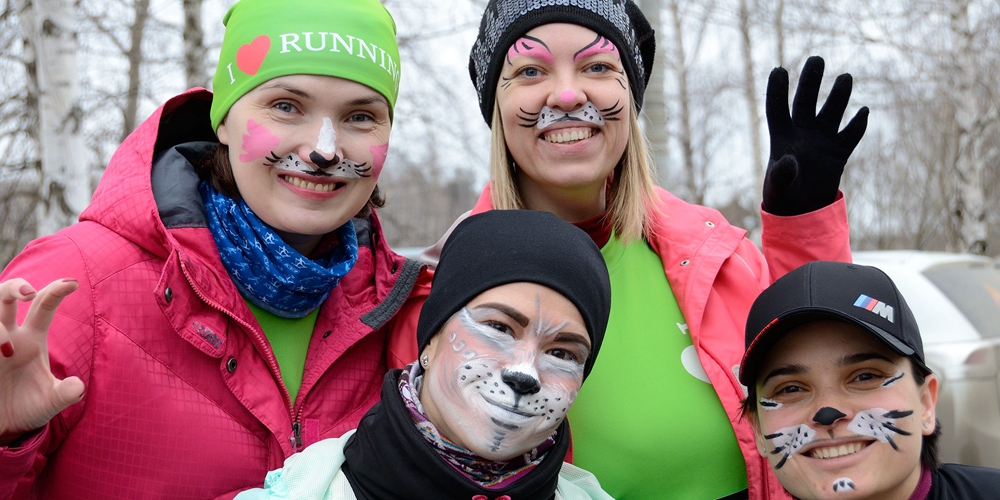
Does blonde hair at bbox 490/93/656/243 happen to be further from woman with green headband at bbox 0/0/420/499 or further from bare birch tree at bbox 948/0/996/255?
bare birch tree at bbox 948/0/996/255

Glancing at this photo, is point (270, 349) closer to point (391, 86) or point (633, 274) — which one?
point (391, 86)

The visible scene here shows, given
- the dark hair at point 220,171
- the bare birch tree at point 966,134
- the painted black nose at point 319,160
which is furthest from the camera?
the bare birch tree at point 966,134

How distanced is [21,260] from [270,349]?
66 cm

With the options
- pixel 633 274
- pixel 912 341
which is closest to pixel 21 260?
pixel 633 274

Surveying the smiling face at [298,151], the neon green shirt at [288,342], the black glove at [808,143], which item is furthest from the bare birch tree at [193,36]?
the black glove at [808,143]

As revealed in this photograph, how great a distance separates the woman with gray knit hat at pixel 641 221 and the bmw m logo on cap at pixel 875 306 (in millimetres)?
396

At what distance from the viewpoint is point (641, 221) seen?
2.70 meters

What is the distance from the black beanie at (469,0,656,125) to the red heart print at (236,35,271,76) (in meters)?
0.73

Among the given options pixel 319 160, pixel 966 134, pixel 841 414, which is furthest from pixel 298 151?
pixel 966 134

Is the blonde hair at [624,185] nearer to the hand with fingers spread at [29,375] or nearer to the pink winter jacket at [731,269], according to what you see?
the pink winter jacket at [731,269]

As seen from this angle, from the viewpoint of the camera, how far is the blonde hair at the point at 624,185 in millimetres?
2682

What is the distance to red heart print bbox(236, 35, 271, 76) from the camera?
2416 mm

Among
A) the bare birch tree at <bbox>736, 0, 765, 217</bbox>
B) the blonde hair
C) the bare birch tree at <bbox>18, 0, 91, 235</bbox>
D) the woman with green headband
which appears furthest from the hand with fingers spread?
the bare birch tree at <bbox>736, 0, 765, 217</bbox>

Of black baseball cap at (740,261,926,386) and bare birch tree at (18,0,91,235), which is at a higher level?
bare birch tree at (18,0,91,235)
